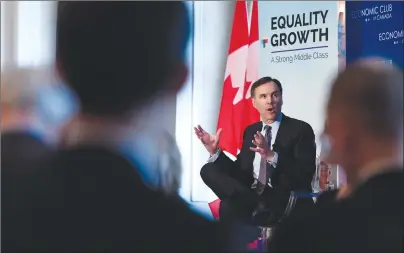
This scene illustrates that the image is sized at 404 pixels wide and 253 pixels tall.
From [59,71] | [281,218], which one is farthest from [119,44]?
[281,218]

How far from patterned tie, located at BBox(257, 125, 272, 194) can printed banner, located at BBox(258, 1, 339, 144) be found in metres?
0.14

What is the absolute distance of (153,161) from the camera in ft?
9.59

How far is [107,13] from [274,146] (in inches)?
44.2

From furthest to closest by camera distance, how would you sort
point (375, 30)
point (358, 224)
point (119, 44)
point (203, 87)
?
point (203, 87) → point (119, 44) → point (375, 30) → point (358, 224)

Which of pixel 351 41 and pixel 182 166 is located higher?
pixel 351 41

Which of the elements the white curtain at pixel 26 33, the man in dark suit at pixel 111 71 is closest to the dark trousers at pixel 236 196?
the man in dark suit at pixel 111 71

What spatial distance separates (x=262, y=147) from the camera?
2.81m

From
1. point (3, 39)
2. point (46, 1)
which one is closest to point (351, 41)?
point (46, 1)

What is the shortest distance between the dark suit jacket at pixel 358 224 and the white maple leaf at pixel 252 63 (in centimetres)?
207

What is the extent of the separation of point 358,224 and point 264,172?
1.98 metres

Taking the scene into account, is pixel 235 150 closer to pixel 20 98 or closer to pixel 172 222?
pixel 20 98

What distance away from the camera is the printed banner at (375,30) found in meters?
2.37

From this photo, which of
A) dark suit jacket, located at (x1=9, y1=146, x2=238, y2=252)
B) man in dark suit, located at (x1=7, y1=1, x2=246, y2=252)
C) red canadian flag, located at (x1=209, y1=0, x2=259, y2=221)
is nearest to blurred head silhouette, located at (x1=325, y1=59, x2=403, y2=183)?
dark suit jacket, located at (x1=9, y1=146, x2=238, y2=252)

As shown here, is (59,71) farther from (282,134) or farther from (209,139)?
(282,134)
